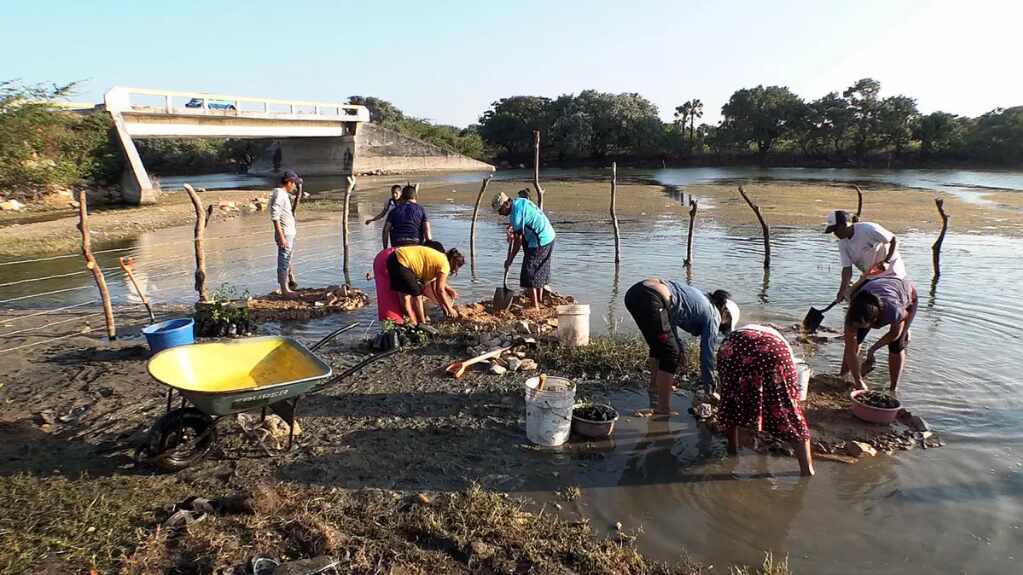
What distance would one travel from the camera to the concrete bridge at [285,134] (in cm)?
2420

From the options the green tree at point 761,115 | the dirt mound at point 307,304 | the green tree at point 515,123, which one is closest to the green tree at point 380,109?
the green tree at point 515,123

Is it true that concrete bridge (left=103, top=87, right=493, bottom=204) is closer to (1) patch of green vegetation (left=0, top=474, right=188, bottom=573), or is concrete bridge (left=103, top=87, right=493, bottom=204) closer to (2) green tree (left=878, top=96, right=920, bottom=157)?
(1) patch of green vegetation (left=0, top=474, right=188, bottom=573)

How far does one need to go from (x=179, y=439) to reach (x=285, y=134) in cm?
3690

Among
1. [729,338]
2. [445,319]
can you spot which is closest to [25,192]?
[445,319]

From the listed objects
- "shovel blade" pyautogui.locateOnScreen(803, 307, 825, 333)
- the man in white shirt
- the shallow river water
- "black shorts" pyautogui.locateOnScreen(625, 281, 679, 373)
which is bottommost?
the shallow river water

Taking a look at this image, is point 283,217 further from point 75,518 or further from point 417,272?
point 75,518

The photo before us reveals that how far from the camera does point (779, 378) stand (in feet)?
12.7

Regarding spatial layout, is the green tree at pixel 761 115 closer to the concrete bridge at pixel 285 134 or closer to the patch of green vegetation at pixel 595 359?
the concrete bridge at pixel 285 134

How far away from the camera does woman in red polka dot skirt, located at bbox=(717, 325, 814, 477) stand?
12.7 ft

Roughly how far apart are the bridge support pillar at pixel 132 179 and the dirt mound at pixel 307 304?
18532mm

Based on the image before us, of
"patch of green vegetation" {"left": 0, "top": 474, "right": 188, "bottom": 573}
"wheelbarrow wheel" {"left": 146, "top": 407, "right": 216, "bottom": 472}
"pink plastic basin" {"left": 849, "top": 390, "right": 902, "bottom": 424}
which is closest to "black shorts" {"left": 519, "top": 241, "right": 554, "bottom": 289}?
"pink plastic basin" {"left": 849, "top": 390, "right": 902, "bottom": 424}

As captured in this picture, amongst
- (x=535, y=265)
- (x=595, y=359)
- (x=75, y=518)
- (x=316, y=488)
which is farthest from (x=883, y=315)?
(x=75, y=518)

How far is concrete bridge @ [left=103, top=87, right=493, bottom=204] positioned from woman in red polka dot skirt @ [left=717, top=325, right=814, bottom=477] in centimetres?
2590

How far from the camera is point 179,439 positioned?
3.96 m
